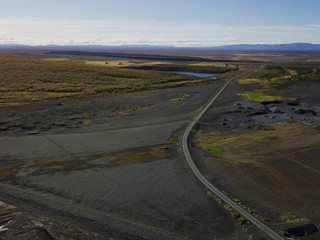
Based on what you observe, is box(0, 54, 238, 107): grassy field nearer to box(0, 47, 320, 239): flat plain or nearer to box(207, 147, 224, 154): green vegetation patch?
box(0, 47, 320, 239): flat plain

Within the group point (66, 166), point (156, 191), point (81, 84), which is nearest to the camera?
point (156, 191)

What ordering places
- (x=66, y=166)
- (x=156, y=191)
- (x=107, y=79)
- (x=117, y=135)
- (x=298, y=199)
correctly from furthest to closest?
1. (x=107, y=79)
2. (x=117, y=135)
3. (x=66, y=166)
4. (x=156, y=191)
5. (x=298, y=199)

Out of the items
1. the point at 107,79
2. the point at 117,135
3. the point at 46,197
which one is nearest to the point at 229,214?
the point at 46,197

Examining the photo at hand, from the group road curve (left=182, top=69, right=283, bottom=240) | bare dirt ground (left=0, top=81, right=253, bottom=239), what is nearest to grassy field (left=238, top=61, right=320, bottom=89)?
bare dirt ground (left=0, top=81, right=253, bottom=239)

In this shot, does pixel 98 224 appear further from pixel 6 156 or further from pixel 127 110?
pixel 127 110

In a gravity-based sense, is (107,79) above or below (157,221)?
above

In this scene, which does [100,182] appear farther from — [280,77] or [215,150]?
[280,77]

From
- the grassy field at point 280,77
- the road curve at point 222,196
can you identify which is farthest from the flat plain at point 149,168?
the grassy field at point 280,77
